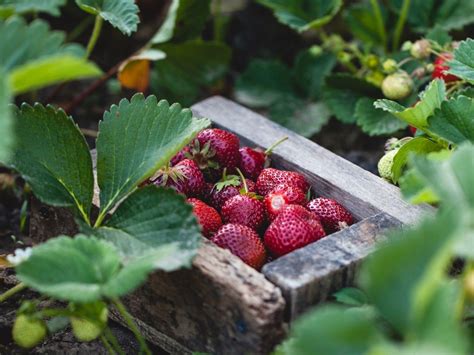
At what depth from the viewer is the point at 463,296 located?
1.06 meters

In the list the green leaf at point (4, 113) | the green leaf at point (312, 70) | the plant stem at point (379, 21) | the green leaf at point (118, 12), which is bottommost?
the green leaf at point (312, 70)

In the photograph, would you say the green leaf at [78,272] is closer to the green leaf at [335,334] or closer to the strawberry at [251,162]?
the green leaf at [335,334]

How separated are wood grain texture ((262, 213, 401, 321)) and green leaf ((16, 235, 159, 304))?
0.79 feet

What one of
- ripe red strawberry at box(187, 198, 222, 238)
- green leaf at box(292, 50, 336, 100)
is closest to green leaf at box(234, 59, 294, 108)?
green leaf at box(292, 50, 336, 100)

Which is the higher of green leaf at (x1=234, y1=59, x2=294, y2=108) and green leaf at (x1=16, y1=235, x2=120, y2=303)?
green leaf at (x1=16, y1=235, x2=120, y2=303)

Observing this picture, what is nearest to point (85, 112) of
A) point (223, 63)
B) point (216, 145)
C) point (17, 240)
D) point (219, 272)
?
point (223, 63)

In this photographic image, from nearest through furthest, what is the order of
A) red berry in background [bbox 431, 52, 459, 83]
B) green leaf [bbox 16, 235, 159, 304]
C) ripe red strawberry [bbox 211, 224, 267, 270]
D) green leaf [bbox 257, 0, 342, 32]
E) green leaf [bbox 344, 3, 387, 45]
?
green leaf [bbox 16, 235, 159, 304] → ripe red strawberry [bbox 211, 224, 267, 270] → red berry in background [bbox 431, 52, 459, 83] → green leaf [bbox 257, 0, 342, 32] → green leaf [bbox 344, 3, 387, 45]

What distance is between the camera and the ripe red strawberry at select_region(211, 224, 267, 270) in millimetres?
1403

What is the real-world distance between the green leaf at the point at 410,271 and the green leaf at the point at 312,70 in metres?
1.30

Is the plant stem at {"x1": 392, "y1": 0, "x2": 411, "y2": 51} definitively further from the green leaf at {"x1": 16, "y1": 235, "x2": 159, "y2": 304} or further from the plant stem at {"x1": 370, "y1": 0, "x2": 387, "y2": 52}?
the green leaf at {"x1": 16, "y1": 235, "x2": 159, "y2": 304}

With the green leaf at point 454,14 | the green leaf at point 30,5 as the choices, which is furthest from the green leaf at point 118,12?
the green leaf at point 454,14

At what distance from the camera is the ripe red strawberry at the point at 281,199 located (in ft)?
4.95

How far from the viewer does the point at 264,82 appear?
2289mm

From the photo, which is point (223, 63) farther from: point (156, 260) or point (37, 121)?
point (156, 260)
